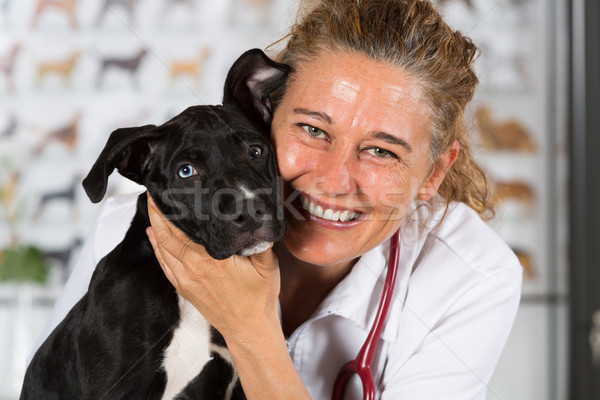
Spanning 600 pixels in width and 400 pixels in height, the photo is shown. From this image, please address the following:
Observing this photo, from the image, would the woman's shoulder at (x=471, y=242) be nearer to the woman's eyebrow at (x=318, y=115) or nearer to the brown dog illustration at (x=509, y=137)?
the woman's eyebrow at (x=318, y=115)

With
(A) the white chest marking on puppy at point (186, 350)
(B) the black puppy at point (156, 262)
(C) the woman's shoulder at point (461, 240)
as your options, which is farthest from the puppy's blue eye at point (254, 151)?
(C) the woman's shoulder at point (461, 240)

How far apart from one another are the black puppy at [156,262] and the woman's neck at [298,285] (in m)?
0.36

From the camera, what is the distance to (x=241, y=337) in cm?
143

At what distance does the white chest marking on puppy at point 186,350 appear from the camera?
143 cm

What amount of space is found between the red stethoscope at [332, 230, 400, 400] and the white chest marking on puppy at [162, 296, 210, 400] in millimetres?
385

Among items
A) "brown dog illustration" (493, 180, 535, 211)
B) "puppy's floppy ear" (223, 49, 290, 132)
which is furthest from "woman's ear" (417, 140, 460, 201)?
"brown dog illustration" (493, 180, 535, 211)

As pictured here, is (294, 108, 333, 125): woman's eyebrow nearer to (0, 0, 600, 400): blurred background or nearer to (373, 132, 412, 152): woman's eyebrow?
(373, 132, 412, 152): woman's eyebrow

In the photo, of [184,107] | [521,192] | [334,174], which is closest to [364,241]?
[334,174]

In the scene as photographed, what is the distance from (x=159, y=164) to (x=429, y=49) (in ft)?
2.65

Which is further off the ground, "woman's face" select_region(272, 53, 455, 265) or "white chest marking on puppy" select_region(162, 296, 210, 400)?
"woman's face" select_region(272, 53, 455, 265)

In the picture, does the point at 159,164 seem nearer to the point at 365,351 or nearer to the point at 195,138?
the point at 195,138

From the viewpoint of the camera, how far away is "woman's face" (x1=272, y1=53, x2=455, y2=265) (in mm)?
1516

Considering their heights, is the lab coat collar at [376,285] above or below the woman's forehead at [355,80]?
below

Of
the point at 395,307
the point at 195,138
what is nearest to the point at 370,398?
the point at 395,307
